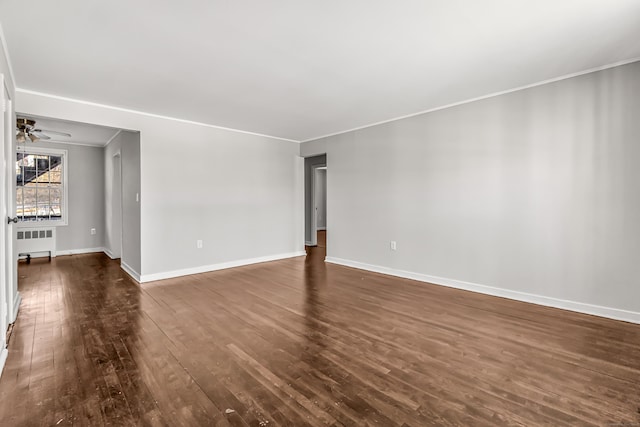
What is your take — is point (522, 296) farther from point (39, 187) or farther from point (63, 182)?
point (39, 187)

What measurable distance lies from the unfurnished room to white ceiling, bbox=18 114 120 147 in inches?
3.9

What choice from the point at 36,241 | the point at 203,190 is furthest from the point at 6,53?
the point at 36,241

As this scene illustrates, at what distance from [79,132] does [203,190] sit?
8.77 feet

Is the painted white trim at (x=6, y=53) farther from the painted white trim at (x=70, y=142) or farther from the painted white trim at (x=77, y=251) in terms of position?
the painted white trim at (x=77, y=251)

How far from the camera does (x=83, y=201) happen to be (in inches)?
265

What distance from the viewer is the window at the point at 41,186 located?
6.05 meters

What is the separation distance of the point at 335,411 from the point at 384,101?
3.48 m

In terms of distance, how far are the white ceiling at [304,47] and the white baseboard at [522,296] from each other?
2392 mm

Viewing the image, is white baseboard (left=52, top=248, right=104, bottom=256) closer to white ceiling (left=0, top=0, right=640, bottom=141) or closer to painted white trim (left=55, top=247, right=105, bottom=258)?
painted white trim (left=55, top=247, right=105, bottom=258)

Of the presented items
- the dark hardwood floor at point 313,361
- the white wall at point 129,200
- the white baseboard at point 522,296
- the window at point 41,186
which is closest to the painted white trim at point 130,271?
the white wall at point 129,200

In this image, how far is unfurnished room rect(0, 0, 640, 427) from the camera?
1.92 m

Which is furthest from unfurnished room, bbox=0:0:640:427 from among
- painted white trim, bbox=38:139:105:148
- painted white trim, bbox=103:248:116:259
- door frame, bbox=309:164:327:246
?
door frame, bbox=309:164:327:246

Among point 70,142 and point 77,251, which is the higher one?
point 70,142

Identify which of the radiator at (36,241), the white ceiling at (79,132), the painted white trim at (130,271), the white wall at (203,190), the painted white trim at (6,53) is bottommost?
the painted white trim at (130,271)
